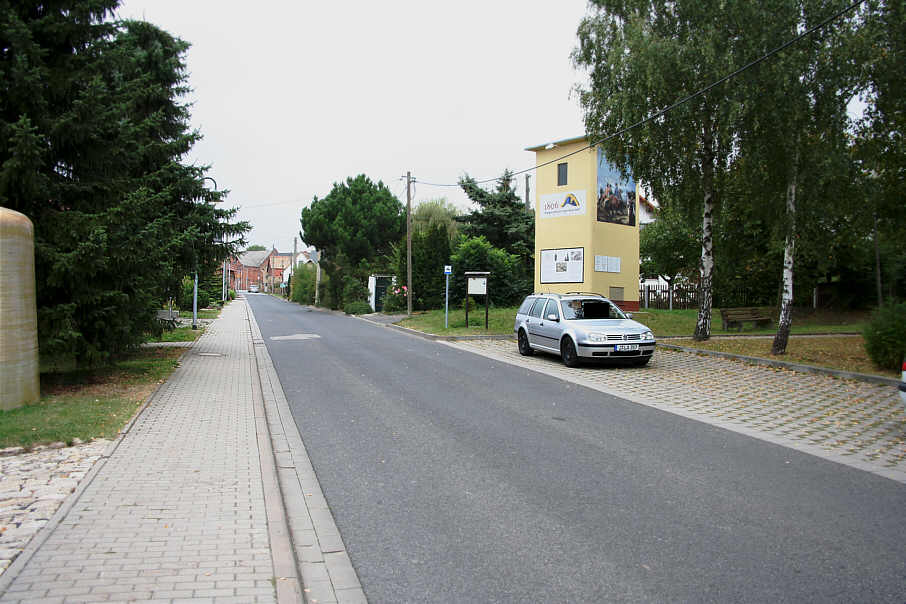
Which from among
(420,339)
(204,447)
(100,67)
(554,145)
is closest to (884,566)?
(204,447)

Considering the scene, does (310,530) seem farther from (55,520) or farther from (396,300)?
(396,300)

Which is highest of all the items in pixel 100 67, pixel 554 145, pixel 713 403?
pixel 554 145

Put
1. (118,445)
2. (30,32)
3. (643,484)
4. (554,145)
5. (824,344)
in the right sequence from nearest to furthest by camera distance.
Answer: (643,484) < (118,445) < (30,32) < (824,344) < (554,145)

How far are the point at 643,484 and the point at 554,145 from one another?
84.1 feet

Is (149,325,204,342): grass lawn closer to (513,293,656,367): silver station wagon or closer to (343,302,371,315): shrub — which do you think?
(513,293,656,367): silver station wagon

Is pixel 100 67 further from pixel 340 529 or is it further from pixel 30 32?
pixel 340 529

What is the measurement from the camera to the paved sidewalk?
337cm

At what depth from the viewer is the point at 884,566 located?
3797 millimetres

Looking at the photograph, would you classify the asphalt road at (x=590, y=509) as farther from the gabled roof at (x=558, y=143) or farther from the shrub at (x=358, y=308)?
the shrub at (x=358, y=308)

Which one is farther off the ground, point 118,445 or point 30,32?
point 30,32

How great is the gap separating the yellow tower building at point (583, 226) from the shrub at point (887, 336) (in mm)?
16126

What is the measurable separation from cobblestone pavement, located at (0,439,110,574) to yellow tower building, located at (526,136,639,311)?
2420cm

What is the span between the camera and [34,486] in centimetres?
511

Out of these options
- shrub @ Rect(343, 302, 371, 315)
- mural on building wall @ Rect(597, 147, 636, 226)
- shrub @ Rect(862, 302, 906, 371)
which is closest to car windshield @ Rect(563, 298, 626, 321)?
shrub @ Rect(862, 302, 906, 371)
